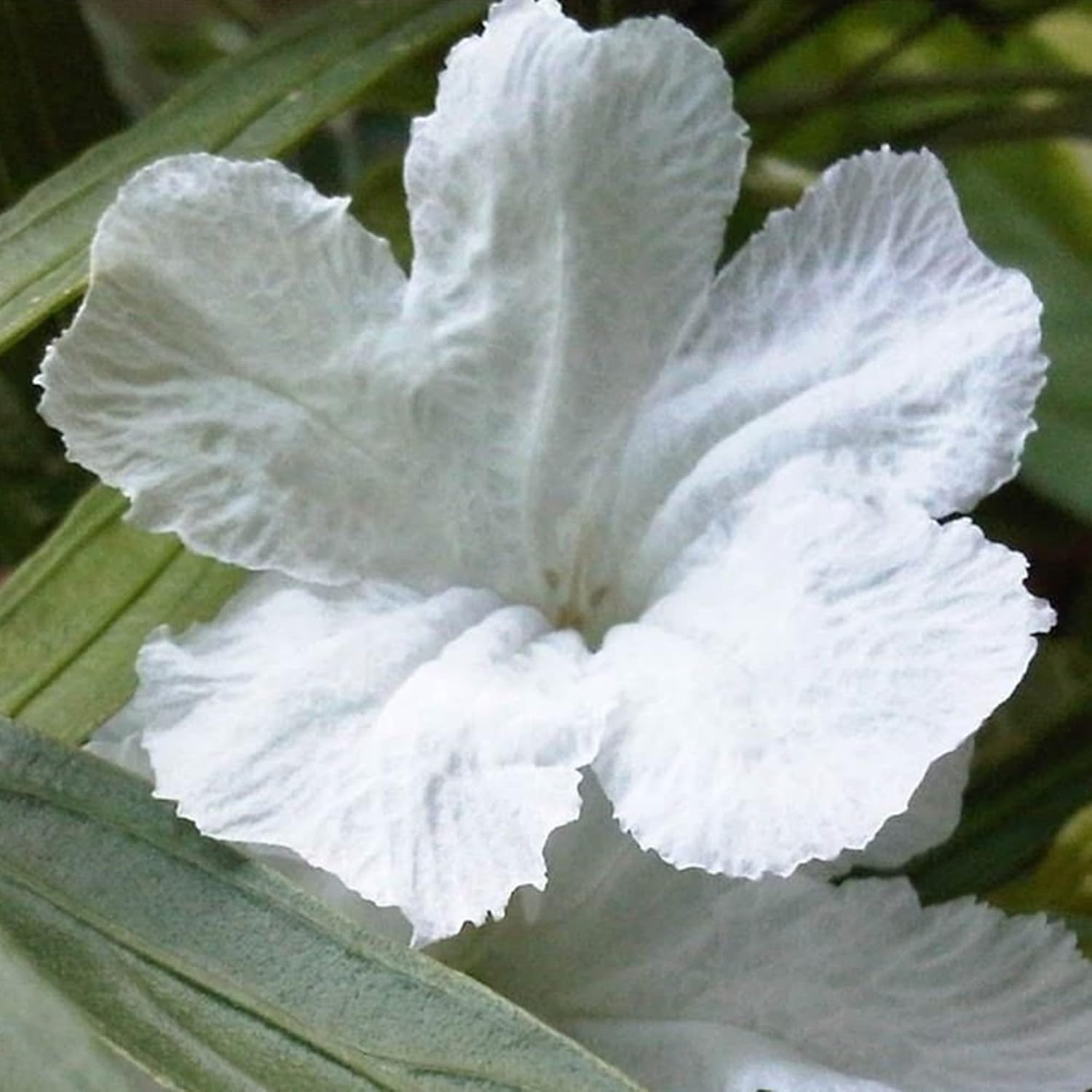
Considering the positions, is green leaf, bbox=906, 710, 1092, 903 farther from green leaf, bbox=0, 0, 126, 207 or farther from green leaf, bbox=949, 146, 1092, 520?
green leaf, bbox=0, 0, 126, 207

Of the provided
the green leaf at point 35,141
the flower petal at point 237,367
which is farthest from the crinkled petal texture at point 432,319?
the green leaf at point 35,141

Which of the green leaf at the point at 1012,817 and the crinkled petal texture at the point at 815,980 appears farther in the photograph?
the green leaf at the point at 1012,817

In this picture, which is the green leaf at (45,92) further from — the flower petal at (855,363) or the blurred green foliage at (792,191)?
the flower petal at (855,363)

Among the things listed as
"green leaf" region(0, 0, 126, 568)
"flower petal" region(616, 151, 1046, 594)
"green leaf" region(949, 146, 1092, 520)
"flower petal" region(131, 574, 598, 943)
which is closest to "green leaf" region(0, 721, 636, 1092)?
"flower petal" region(131, 574, 598, 943)

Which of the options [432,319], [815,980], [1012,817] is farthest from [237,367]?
[1012,817]

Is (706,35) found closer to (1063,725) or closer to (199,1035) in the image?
(1063,725)

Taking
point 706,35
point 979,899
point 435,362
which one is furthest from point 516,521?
point 706,35

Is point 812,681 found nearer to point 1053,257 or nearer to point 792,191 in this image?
point 792,191
